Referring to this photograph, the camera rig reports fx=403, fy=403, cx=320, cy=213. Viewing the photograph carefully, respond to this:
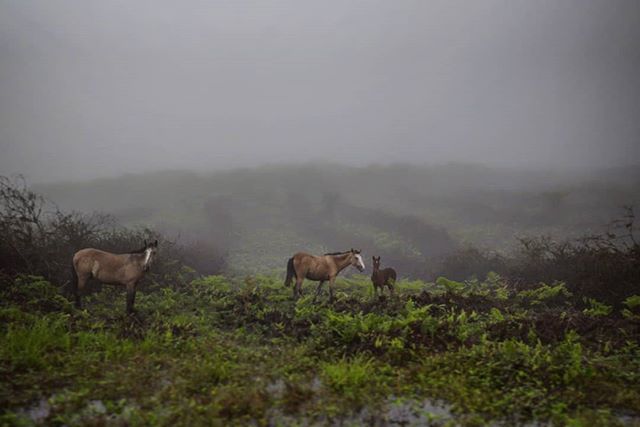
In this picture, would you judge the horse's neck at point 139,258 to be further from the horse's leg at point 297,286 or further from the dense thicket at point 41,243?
the horse's leg at point 297,286

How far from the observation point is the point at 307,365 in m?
8.20

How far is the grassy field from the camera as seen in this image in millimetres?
6348

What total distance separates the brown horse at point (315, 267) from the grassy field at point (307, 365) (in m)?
1.22

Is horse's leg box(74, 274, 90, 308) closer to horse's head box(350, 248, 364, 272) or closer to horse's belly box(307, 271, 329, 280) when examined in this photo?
horse's belly box(307, 271, 329, 280)

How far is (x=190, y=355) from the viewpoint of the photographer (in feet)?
28.0

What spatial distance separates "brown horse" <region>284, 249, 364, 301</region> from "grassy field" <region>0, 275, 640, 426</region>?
122 cm

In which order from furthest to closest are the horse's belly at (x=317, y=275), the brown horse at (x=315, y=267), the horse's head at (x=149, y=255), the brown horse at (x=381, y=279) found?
the brown horse at (x=381, y=279)
the horse's belly at (x=317, y=275)
the brown horse at (x=315, y=267)
the horse's head at (x=149, y=255)

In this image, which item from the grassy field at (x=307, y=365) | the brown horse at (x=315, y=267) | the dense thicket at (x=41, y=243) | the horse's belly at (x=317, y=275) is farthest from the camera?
the horse's belly at (x=317, y=275)

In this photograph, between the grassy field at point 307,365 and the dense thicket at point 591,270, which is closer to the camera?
the grassy field at point 307,365

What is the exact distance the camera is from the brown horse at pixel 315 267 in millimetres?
13367

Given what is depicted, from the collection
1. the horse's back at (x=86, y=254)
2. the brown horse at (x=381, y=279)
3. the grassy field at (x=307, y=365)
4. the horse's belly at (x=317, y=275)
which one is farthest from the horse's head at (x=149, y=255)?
the brown horse at (x=381, y=279)

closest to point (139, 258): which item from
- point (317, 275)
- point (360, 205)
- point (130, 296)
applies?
point (130, 296)

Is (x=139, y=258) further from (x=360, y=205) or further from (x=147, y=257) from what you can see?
(x=360, y=205)

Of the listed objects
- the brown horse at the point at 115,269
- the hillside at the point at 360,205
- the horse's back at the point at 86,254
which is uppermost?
the horse's back at the point at 86,254
